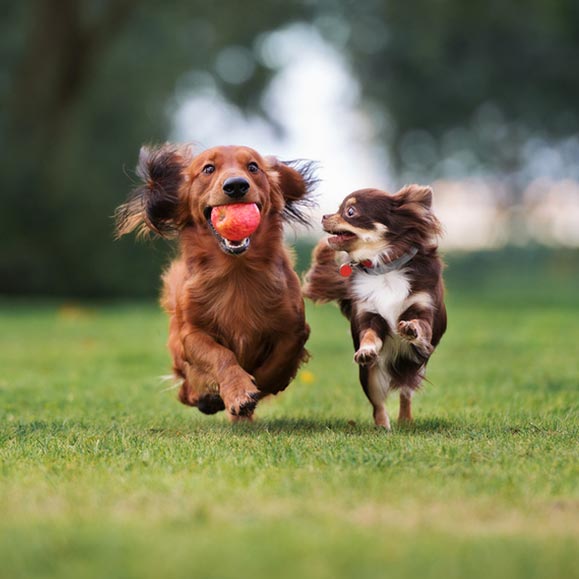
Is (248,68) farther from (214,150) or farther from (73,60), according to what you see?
(214,150)

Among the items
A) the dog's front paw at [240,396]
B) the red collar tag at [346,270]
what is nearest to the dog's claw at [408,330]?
the red collar tag at [346,270]

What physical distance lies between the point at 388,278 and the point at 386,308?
0.17 m

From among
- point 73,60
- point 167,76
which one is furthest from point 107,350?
point 167,76

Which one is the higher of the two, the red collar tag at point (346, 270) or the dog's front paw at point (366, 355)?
the red collar tag at point (346, 270)

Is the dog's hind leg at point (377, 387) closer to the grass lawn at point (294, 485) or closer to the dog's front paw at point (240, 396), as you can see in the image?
the grass lawn at point (294, 485)

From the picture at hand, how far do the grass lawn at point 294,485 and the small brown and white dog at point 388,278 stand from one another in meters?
0.29

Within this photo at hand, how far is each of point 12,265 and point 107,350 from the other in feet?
29.3

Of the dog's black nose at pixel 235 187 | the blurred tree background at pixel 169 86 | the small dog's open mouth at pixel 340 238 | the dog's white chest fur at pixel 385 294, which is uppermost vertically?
the blurred tree background at pixel 169 86

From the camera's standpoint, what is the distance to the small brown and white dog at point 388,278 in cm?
481

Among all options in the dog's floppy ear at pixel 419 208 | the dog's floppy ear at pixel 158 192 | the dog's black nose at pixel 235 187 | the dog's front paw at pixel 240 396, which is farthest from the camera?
the dog's floppy ear at pixel 158 192

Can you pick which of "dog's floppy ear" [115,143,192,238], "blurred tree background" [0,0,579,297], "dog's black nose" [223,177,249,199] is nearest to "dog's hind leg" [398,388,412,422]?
"dog's black nose" [223,177,249,199]

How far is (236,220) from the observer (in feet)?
16.2

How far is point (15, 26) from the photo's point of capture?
2022 centimetres

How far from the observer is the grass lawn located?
2.47 m
